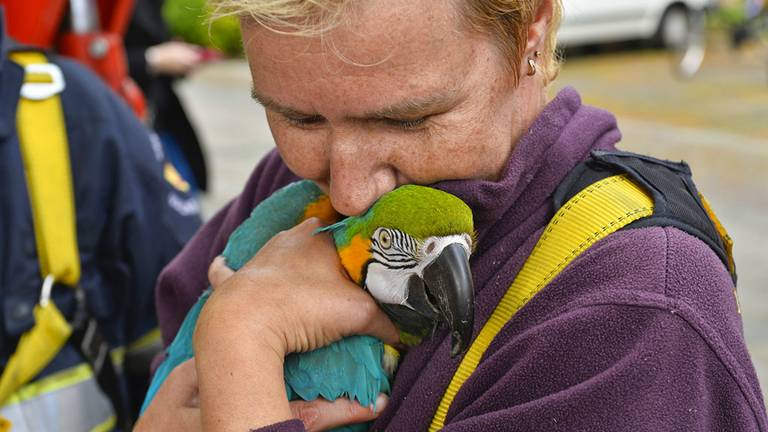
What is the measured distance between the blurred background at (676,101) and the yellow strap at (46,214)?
96.9 inches

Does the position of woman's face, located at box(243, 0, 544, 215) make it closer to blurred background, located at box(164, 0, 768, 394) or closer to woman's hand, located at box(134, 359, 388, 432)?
woman's hand, located at box(134, 359, 388, 432)

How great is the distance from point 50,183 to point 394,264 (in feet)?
4.15

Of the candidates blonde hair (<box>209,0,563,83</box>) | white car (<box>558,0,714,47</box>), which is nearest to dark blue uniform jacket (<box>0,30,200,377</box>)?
blonde hair (<box>209,0,563,83</box>)

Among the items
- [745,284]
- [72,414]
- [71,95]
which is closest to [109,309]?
[72,414]

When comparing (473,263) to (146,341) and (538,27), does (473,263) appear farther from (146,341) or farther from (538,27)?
(146,341)

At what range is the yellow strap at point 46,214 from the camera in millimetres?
2344

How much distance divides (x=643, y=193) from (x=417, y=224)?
0.37m

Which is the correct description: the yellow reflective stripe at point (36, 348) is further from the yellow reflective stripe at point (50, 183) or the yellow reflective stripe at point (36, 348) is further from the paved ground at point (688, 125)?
the paved ground at point (688, 125)

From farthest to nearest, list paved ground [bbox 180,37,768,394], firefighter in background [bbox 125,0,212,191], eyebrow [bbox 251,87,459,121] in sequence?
1. paved ground [bbox 180,37,768,394]
2. firefighter in background [bbox 125,0,212,191]
3. eyebrow [bbox 251,87,459,121]

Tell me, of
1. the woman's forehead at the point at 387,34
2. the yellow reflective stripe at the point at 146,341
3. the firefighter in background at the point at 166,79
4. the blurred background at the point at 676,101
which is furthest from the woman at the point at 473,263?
the firefighter in background at the point at 166,79

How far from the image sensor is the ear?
1.47 metres

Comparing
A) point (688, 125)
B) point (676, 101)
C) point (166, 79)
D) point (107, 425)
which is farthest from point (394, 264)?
point (676, 101)

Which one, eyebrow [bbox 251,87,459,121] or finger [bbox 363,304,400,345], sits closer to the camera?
eyebrow [bbox 251,87,459,121]

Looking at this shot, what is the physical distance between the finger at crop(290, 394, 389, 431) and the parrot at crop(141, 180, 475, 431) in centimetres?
1
